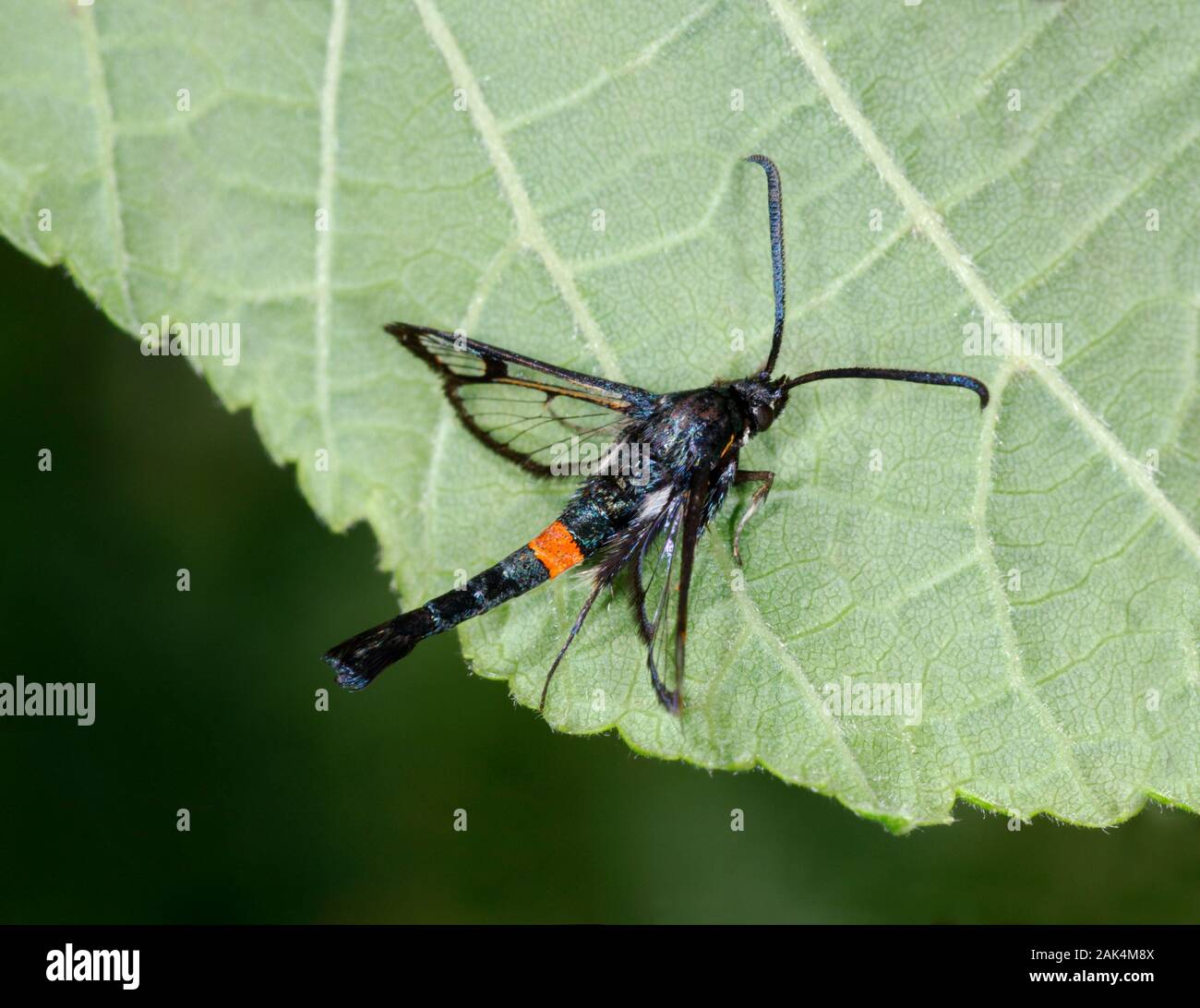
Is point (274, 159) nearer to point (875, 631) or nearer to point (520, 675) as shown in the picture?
point (520, 675)

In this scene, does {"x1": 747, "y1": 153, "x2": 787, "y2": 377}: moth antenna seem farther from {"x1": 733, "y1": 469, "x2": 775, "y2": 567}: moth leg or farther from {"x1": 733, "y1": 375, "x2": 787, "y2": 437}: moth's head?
{"x1": 733, "y1": 469, "x2": 775, "y2": 567}: moth leg

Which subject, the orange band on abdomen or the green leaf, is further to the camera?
the orange band on abdomen

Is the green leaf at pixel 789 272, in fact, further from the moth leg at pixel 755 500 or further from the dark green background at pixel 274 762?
the dark green background at pixel 274 762

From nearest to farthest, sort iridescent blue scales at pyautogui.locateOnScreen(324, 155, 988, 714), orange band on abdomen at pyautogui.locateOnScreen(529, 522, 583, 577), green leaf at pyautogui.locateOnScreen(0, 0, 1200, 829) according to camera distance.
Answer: green leaf at pyautogui.locateOnScreen(0, 0, 1200, 829) < iridescent blue scales at pyautogui.locateOnScreen(324, 155, 988, 714) < orange band on abdomen at pyautogui.locateOnScreen(529, 522, 583, 577)

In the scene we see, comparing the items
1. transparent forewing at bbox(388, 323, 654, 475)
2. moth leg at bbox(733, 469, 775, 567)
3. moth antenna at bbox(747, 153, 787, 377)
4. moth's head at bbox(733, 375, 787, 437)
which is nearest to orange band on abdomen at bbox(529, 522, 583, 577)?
transparent forewing at bbox(388, 323, 654, 475)

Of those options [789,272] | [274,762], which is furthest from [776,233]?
[274,762]

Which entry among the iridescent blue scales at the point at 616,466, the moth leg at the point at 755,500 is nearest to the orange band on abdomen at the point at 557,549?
the iridescent blue scales at the point at 616,466

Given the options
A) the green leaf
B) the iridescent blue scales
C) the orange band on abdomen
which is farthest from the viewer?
the orange band on abdomen
